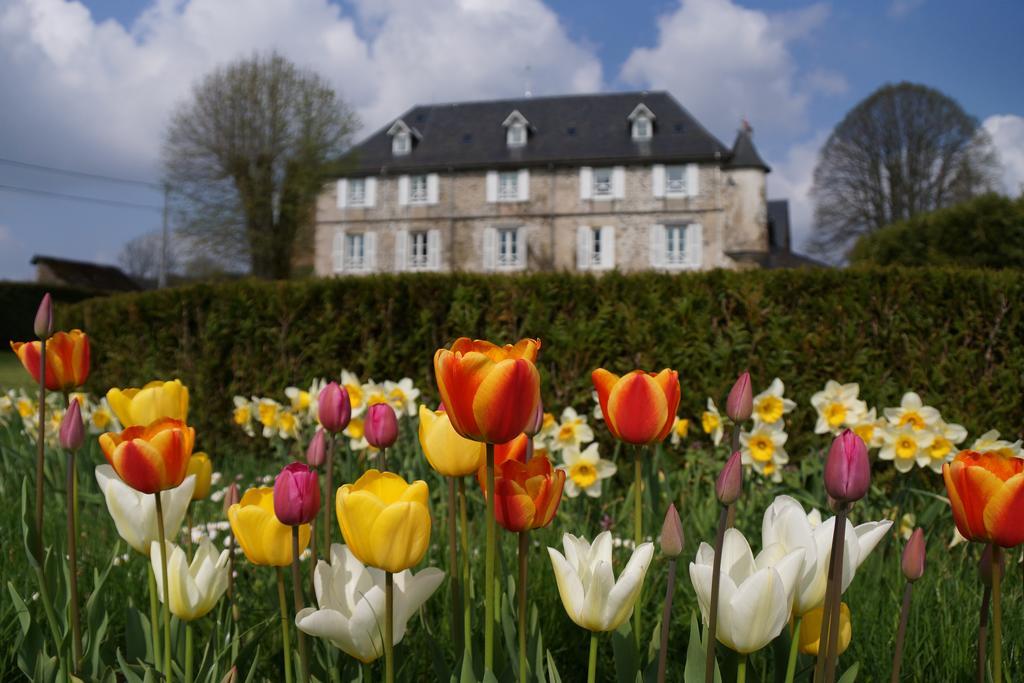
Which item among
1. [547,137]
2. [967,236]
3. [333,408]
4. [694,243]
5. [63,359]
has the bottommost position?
[333,408]

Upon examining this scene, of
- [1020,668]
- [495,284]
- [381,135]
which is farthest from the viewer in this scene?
[381,135]

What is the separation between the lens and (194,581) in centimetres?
123

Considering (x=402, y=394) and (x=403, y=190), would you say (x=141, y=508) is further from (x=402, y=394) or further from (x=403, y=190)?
(x=403, y=190)

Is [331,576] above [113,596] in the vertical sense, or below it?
above

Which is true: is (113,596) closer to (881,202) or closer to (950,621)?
(950,621)

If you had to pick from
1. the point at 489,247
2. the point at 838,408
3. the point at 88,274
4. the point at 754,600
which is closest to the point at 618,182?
the point at 489,247

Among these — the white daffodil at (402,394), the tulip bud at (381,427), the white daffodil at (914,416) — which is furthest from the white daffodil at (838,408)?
the tulip bud at (381,427)

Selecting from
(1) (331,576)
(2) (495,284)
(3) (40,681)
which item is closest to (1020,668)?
(1) (331,576)

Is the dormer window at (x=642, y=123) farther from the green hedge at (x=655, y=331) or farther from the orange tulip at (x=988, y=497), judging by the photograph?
the orange tulip at (x=988, y=497)

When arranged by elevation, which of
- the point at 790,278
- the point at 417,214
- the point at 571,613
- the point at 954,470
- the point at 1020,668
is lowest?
the point at 1020,668

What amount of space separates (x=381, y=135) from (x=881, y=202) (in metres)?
20.2

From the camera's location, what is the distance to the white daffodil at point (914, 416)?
271 cm

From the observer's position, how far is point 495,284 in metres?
4.62

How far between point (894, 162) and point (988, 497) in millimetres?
31438
